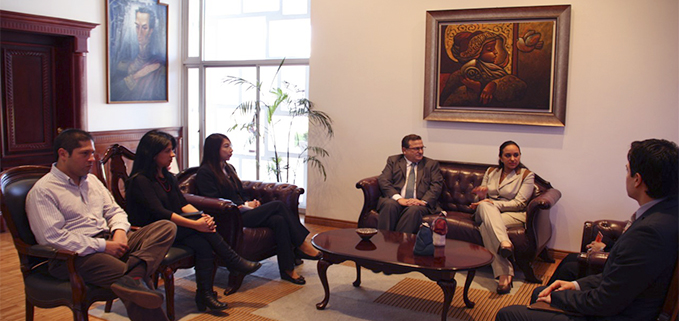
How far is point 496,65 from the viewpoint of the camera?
5.78 m

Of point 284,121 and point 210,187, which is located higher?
point 284,121

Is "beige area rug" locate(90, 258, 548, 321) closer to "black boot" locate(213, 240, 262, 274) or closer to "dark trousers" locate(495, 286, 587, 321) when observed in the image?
"black boot" locate(213, 240, 262, 274)

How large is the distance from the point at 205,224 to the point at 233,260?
36cm

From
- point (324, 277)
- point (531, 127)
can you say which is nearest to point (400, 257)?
point (324, 277)

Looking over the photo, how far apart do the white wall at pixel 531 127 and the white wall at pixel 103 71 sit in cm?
240

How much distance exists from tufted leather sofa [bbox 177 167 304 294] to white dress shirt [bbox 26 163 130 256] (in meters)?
0.92

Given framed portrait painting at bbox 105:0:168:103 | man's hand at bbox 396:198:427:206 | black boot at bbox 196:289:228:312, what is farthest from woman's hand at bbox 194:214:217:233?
framed portrait painting at bbox 105:0:168:103

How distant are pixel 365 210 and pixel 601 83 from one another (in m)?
2.49

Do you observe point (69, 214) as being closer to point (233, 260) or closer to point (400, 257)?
point (233, 260)

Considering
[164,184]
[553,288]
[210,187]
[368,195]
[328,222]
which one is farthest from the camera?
[328,222]

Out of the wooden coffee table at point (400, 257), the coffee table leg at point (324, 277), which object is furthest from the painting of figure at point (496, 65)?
the coffee table leg at point (324, 277)

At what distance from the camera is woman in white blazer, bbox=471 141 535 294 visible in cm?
466

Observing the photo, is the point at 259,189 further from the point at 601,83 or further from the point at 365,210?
the point at 601,83

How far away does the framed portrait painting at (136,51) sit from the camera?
7.20 meters
